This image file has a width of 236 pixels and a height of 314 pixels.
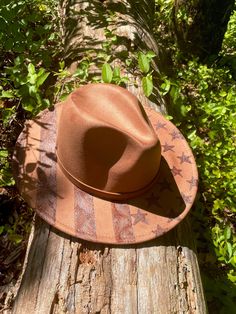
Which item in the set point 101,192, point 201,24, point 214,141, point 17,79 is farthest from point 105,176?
point 201,24

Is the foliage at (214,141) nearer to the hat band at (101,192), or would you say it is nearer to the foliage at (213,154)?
the foliage at (213,154)

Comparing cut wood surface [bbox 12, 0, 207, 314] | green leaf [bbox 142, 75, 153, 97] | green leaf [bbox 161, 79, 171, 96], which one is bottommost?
cut wood surface [bbox 12, 0, 207, 314]

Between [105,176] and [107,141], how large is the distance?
0.20 metres

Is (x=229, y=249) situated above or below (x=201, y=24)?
below

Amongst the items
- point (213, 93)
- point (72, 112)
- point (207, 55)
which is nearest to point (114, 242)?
point (72, 112)

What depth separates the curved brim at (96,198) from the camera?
1.94m

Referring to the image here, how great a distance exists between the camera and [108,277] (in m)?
1.83

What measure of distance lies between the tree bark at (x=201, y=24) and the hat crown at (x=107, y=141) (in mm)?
2874

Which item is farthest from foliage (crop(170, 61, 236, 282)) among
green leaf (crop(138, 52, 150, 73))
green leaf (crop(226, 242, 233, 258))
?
green leaf (crop(138, 52, 150, 73))

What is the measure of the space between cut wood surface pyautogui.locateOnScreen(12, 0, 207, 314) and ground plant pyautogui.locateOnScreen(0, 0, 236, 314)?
26.2 inches

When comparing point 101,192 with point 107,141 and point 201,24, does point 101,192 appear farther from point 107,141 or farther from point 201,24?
point 201,24

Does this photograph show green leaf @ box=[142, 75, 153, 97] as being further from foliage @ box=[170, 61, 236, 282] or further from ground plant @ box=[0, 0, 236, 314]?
foliage @ box=[170, 61, 236, 282]

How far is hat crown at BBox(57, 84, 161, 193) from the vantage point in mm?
1854

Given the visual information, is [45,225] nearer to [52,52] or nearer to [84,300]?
[84,300]
